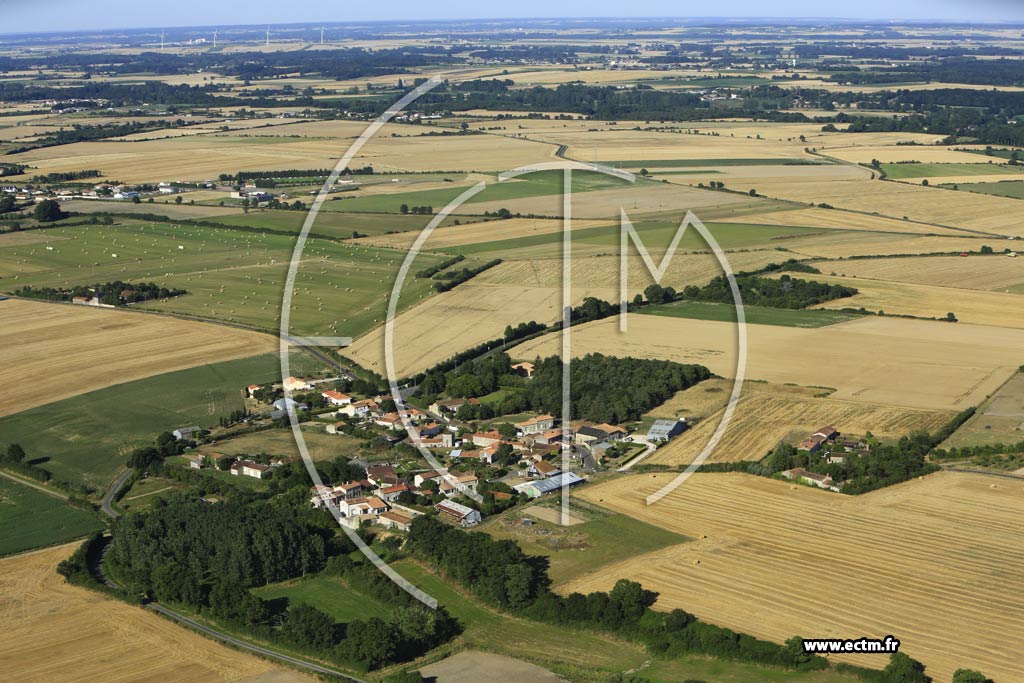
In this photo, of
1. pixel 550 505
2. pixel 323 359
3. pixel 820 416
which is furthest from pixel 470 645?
pixel 323 359

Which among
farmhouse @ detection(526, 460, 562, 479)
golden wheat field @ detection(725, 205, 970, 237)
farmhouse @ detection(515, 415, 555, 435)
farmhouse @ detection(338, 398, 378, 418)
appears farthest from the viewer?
golden wheat field @ detection(725, 205, 970, 237)

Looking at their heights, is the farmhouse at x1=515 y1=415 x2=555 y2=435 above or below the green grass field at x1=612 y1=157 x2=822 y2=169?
below

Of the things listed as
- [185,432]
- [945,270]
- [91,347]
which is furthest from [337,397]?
[945,270]

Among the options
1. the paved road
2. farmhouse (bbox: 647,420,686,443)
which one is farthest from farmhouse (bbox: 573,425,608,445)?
the paved road

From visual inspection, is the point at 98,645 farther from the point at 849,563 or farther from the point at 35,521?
the point at 849,563

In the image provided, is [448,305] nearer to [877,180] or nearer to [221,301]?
[221,301]

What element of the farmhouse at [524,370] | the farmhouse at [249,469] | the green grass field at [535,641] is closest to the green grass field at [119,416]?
the farmhouse at [249,469]

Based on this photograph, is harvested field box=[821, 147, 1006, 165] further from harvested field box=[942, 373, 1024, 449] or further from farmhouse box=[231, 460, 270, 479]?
farmhouse box=[231, 460, 270, 479]
